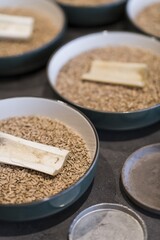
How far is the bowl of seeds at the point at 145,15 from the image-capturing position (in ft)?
4.60

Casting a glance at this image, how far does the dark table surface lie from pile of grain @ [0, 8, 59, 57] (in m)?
0.09

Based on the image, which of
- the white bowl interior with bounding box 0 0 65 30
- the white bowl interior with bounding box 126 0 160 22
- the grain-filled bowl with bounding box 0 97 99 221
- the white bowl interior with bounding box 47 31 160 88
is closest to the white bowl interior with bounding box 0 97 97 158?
the grain-filled bowl with bounding box 0 97 99 221

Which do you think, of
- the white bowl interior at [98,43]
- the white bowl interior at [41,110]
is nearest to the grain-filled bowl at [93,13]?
the white bowl interior at [98,43]

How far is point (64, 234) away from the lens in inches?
34.8

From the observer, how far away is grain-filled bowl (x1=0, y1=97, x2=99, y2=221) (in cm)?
86

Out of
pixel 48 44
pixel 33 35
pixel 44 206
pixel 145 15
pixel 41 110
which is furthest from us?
pixel 145 15

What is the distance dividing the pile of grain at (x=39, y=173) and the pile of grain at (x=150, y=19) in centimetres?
52

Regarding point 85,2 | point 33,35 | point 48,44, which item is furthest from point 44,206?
point 85,2

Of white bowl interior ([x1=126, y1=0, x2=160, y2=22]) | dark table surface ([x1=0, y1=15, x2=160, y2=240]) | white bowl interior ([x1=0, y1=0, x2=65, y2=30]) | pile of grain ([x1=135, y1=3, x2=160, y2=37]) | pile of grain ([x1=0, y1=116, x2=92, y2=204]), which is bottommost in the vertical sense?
dark table surface ([x1=0, y1=15, x2=160, y2=240])

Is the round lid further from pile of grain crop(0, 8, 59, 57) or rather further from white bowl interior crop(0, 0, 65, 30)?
white bowl interior crop(0, 0, 65, 30)

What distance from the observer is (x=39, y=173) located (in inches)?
36.8

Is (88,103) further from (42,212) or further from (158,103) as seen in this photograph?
(42,212)

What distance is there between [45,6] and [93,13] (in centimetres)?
17

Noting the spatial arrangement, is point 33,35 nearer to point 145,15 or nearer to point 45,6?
point 45,6
